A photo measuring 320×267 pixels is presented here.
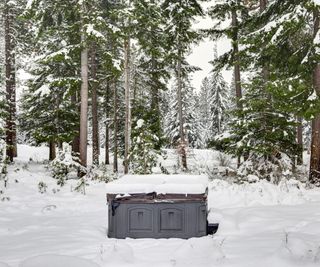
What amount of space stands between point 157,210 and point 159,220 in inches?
7.9

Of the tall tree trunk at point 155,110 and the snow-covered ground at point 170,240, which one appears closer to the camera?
the snow-covered ground at point 170,240

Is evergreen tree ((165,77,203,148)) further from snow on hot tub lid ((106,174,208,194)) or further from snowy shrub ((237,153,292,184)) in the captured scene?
snow on hot tub lid ((106,174,208,194))

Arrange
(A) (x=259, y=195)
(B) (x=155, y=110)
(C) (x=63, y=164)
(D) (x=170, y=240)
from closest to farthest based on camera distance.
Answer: (D) (x=170, y=240), (A) (x=259, y=195), (C) (x=63, y=164), (B) (x=155, y=110)

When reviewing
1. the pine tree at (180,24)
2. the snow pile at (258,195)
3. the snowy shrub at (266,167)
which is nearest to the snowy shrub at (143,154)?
the snow pile at (258,195)

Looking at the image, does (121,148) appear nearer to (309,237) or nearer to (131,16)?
(131,16)

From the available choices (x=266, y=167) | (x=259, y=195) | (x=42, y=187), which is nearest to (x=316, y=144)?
(x=266, y=167)

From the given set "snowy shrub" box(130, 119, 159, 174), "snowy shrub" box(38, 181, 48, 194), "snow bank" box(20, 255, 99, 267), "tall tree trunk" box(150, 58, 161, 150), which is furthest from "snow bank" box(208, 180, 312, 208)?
"tall tree trunk" box(150, 58, 161, 150)

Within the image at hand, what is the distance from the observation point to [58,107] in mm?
19938

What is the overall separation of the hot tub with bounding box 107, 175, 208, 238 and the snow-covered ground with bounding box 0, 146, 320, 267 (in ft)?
0.68

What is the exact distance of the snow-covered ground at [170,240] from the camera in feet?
17.2

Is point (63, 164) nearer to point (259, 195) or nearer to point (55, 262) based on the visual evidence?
point (259, 195)

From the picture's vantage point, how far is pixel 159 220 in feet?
21.7

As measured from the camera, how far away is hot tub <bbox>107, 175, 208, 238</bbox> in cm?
650

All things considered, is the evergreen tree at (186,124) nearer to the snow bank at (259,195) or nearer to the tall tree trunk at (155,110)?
the tall tree trunk at (155,110)
